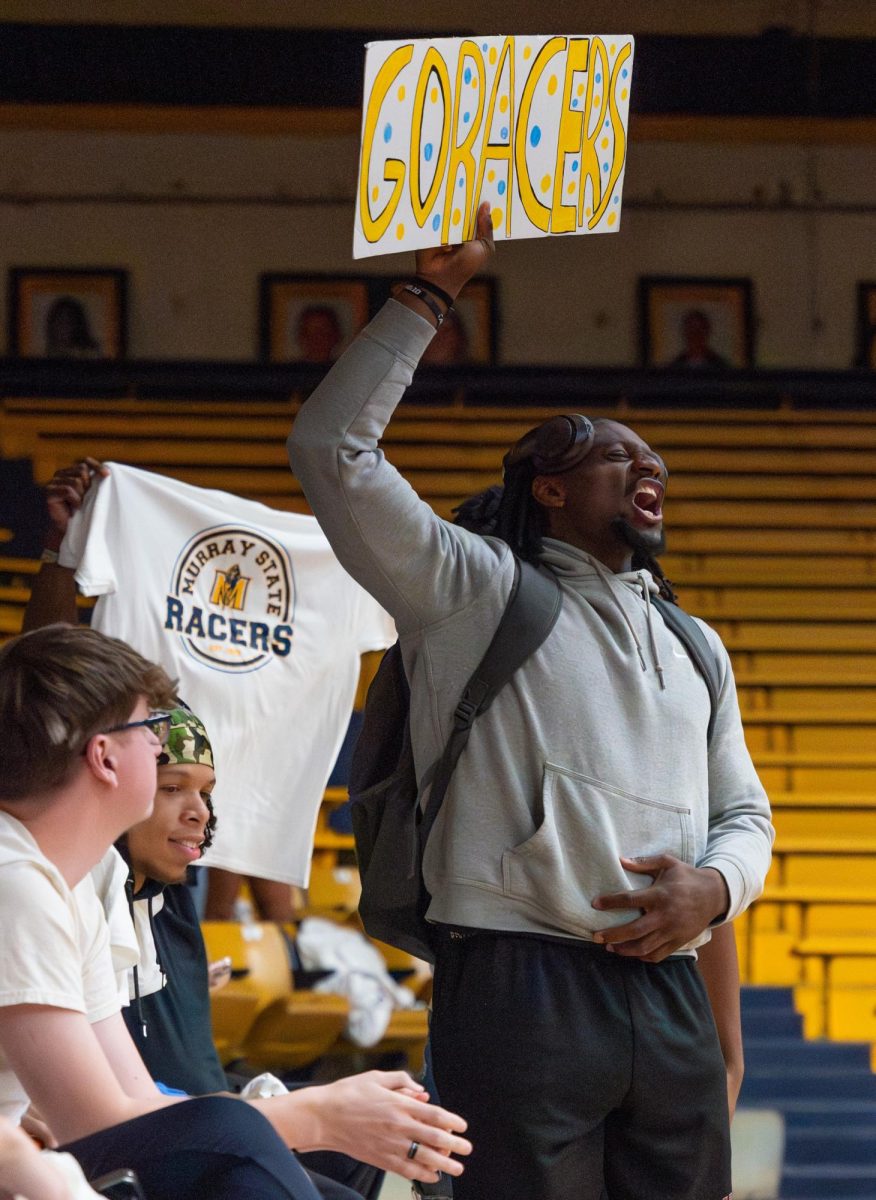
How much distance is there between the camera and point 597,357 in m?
9.54

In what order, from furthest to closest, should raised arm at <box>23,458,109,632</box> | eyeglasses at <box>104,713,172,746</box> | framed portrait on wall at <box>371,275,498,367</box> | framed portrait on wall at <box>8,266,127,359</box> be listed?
framed portrait on wall at <box>371,275,498,367</box> → framed portrait on wall at <box>8,266,127,359</box> → raised arm at <box>23,458,109,632</box> → eyeglasses at <box>104,713,172,746</box>

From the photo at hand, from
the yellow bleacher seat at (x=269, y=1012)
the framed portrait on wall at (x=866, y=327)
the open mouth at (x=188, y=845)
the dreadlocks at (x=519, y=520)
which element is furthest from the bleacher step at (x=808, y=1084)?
the framed portrait on wall at (x=866, y=327)

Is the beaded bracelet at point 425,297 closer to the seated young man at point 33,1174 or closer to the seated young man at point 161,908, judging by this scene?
the seated young man at point 161,908

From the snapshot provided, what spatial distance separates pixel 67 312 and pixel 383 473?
7808 millimetres

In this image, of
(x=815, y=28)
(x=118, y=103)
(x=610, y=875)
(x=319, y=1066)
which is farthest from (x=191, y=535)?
(x=815, y=28)

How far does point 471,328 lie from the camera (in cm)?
953

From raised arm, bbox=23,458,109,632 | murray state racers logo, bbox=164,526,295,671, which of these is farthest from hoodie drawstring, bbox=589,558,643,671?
murray state racers logo, bbox=164,526,295,671

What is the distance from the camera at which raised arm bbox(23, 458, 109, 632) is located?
10.3 feet

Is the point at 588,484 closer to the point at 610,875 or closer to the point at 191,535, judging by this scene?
the point at 610,875

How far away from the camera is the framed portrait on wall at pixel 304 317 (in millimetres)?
9430

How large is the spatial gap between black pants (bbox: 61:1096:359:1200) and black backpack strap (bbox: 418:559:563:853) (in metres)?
0.62

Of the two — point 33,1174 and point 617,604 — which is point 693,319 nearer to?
point 617,604

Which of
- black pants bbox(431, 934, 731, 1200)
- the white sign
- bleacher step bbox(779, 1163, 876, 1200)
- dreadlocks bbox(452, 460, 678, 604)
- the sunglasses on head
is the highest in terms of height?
the white sign

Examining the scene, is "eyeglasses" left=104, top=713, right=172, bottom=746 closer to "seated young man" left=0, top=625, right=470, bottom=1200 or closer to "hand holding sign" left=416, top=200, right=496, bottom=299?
"seated young man" left=0, top=625, right=470, bottom=1200
